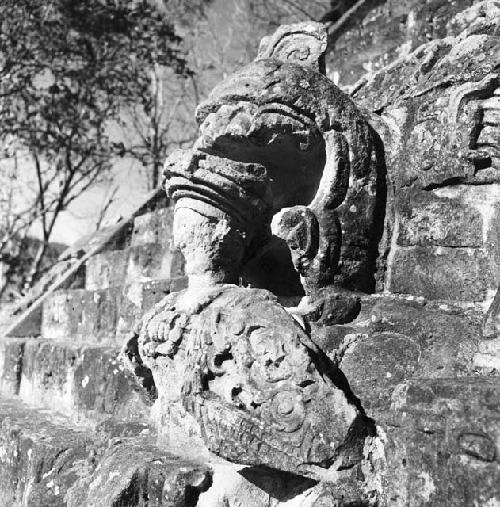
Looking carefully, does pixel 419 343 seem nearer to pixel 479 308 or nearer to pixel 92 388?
pixel 479 308

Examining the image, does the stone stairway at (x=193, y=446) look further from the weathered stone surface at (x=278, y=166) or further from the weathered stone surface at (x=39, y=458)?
the weathered stone surface at (x=278, y=166)

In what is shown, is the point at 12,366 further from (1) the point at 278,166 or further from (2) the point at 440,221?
(2) the point at 440,221

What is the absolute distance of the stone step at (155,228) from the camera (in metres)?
4.93

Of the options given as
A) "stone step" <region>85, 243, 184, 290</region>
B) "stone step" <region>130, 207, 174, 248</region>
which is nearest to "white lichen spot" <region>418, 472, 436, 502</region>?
"stone step" <region>85, 243, 184, 290</region>

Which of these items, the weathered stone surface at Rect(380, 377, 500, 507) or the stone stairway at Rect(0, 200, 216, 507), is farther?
the stone stairway at Rect(0, 200, 216, 507)

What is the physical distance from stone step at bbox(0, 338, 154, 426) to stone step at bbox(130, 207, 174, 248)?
1038 mm

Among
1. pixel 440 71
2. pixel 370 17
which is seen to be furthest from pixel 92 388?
pixel 370 17

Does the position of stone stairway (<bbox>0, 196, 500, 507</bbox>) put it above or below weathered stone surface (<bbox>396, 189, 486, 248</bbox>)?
below

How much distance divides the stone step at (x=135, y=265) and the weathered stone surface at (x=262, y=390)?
201 centimetres

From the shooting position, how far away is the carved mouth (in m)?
2.41

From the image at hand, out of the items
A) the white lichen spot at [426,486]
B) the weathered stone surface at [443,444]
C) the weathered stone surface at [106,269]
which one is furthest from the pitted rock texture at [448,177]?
the weathered stone surface at [106,269]

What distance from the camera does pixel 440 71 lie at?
8.43 ft

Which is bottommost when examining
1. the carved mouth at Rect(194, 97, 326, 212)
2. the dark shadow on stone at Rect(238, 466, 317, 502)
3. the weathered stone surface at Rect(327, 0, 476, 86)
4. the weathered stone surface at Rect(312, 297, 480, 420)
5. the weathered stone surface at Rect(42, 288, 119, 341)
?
the dark shadow on stone at Rect(238, 466, 317, 502)

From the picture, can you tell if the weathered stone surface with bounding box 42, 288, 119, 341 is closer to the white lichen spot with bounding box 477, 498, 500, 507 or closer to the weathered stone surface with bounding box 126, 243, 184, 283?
the weathered stone surface with bounding box 126, 243, 184, 283
